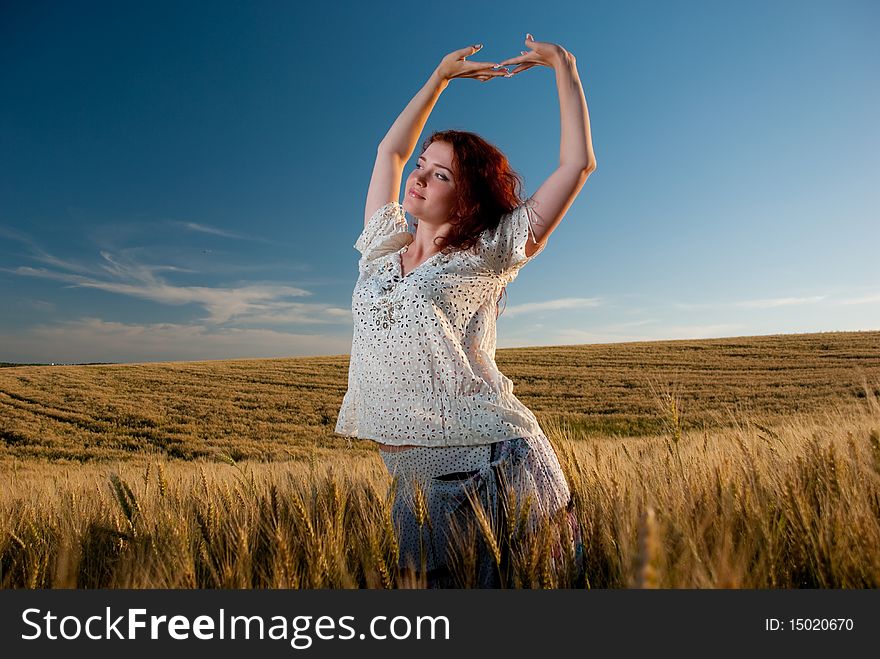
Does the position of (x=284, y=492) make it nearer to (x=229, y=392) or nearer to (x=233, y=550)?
(x=233, y=550)

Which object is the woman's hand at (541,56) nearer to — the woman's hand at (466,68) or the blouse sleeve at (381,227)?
the woman's hand at (466,68)

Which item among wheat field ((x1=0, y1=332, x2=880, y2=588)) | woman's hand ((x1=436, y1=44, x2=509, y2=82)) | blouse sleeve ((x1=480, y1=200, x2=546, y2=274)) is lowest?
wheat field ((x1=0, y1=332, x2=880, y2=588))

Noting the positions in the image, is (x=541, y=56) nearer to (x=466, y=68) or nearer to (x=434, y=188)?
(x=466, y=68)

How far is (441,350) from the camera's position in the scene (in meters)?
1.90

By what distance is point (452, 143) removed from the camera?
215 cm

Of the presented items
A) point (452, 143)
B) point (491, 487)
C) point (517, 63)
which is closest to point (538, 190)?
point (452, 143)

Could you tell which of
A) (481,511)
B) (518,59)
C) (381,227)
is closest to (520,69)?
(518,59)

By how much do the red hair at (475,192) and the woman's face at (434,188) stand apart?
23mm

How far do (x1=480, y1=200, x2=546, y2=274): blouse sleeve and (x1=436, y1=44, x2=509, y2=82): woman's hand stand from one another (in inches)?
23.5

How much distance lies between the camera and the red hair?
2066mm

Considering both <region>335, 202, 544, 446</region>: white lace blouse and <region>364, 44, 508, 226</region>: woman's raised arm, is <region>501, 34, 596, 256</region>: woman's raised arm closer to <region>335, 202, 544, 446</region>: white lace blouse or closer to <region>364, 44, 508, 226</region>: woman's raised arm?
<region>335, 202, 544, 446</region>: white lace blouse

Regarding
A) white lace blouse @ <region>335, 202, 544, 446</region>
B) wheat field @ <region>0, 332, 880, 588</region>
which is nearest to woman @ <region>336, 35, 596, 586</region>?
white lace blouse @ <region>335, 202, 544, 446</region>

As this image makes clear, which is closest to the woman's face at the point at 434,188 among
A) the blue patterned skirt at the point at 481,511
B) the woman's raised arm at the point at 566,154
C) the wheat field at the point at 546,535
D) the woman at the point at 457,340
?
the woman at the point at 457,340

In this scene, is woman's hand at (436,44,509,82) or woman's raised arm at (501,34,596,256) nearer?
woman's raised arm at (501,34,596,256)
